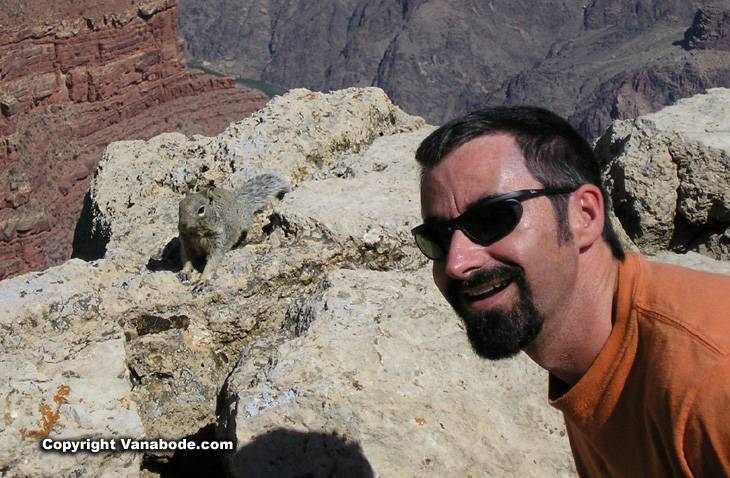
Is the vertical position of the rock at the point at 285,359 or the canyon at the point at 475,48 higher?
the rock at the point at 285,359

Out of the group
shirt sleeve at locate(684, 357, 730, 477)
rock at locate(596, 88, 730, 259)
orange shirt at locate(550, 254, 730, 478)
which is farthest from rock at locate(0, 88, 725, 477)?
shirt sleeve at locate(684, 357, 730, 477)

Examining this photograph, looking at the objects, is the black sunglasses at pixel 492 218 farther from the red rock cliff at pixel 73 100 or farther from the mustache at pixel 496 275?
the red rock cliff at pixel 73 100

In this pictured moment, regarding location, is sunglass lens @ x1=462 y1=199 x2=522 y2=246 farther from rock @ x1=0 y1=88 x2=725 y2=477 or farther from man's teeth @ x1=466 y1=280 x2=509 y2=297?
rock @ x1=0 y1=88 x2=725 y2=477

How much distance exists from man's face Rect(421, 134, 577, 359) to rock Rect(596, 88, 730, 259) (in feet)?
9.99

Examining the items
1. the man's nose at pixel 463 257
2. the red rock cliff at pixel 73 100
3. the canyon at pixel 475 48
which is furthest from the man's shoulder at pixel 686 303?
the canyon at pixel 475 48

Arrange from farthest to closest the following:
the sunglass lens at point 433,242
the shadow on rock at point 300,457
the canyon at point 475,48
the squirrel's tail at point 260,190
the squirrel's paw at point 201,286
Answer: the canyon at point 475,48, the squirrel's tail at point 260,190, the squirrel's paw at point 201,286, the shadow on rock at point 300,457, the sunglass lens at point 433,242

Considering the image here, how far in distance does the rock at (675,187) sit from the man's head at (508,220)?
2883 millimetres

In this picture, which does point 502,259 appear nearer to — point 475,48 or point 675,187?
point 675,187

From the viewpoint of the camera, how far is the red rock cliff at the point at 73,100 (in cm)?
3950

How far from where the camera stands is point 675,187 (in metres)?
4.62

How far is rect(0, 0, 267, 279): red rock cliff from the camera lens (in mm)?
39500

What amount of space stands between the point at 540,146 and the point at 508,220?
25 cm

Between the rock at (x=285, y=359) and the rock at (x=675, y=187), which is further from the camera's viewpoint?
the rock at (x=675, y=187)

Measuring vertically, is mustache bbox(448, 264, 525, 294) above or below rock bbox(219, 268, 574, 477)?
above
